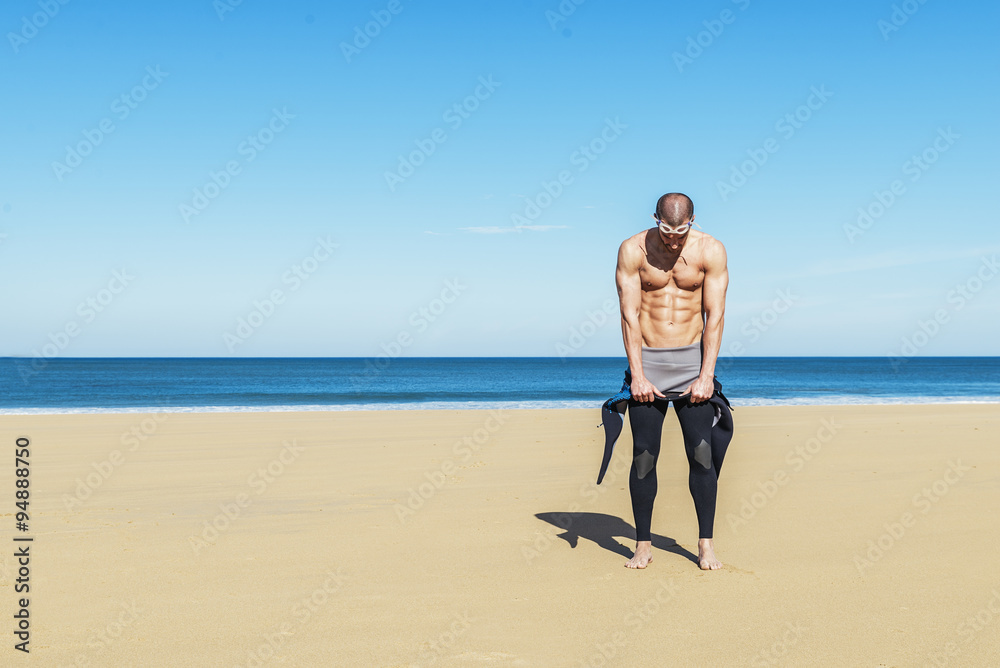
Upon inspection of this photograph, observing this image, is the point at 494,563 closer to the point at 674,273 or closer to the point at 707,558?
the point at 707,558

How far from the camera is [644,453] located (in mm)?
4359

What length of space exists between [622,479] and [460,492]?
1.77 meters

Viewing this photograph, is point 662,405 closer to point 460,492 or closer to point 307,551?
point 307,551

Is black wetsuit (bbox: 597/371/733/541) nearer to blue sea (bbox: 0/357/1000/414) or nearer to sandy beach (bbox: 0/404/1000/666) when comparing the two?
sandy beach (bbox: 0/404/1000/666)

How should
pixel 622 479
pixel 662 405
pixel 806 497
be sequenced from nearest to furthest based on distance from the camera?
pixel 662 405, pixel 806 497, pixel 622 479

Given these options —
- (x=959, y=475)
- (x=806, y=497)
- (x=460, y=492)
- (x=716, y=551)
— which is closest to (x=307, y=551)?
(x=460, y=492)

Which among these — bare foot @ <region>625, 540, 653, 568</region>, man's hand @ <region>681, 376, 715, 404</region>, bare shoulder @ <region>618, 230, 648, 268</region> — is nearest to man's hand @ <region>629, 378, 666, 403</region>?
man's hand @ <region>681, 376, 715, 404</region>

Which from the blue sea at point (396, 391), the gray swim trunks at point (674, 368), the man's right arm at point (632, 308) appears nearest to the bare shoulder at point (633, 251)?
the man's right arm at point (632, 308)

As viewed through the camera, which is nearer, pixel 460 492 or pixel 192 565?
pixel 192 565

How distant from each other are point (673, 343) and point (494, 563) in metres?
1.71

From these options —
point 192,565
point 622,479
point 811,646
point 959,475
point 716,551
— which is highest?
point 959,475

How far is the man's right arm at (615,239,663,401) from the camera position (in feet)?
13.9

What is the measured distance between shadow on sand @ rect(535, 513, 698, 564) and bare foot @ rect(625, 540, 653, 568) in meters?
0.25

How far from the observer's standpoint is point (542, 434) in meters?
11.7
